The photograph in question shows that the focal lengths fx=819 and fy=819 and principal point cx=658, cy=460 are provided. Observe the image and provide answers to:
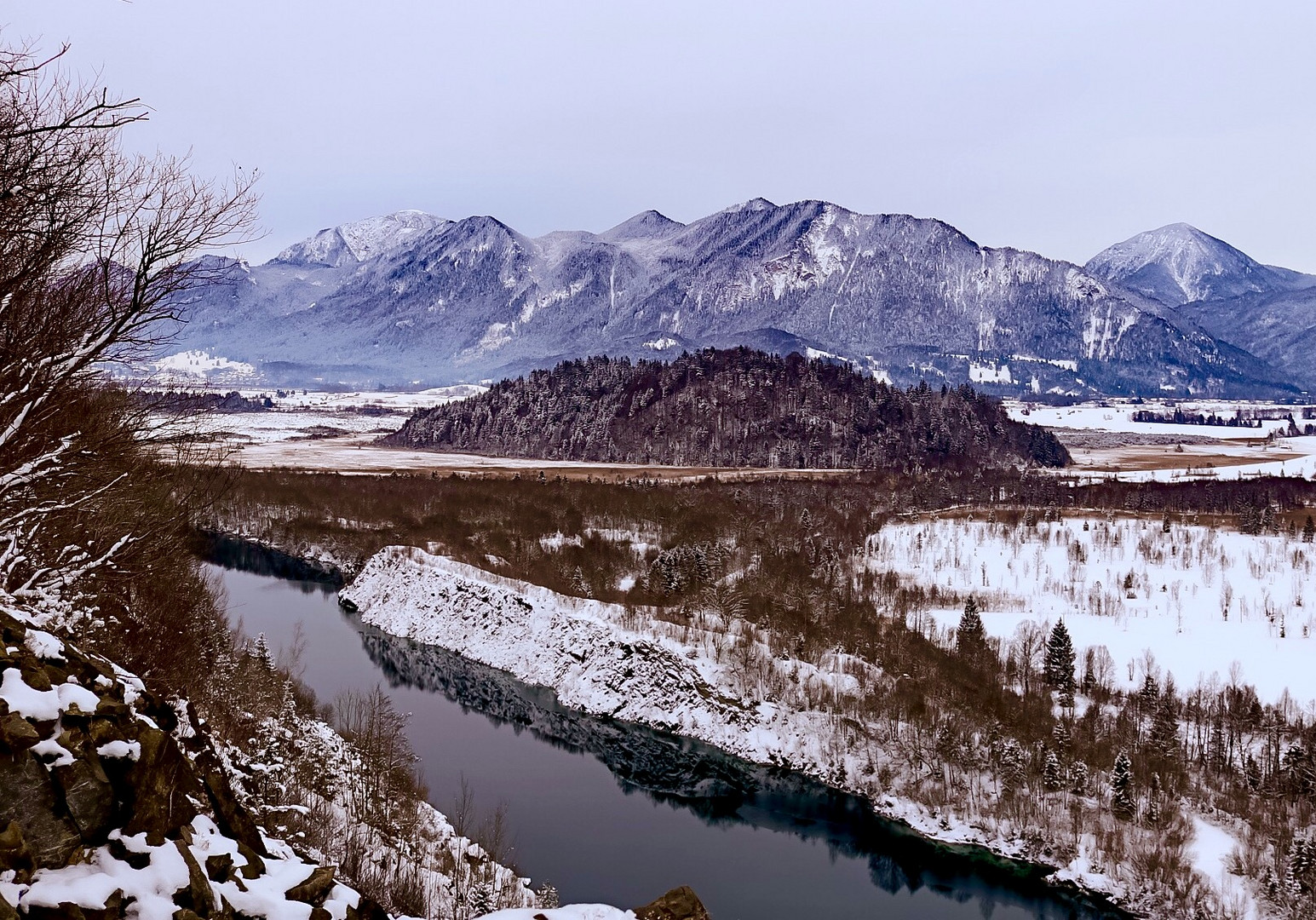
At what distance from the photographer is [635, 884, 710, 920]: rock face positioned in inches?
632

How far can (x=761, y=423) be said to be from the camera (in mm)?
172500

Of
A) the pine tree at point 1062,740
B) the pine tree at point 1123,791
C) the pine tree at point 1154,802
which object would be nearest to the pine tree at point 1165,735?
the pine tree at point 1154,802

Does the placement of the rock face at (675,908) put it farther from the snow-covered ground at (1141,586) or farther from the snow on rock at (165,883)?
the snow-covered ground at (1141,586)

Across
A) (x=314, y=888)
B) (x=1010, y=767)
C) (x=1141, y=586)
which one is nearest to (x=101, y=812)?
(x=314, y=888)

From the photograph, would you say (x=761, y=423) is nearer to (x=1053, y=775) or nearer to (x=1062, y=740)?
(x=1062, y=740)

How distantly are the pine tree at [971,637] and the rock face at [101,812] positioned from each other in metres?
45.2

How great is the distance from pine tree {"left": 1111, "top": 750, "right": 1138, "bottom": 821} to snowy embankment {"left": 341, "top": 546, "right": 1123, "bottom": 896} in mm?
3074

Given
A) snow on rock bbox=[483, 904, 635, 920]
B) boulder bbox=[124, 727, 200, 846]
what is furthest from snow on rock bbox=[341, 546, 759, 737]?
boulder bbox=[124, 727, 200, 846]

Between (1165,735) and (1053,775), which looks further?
(1165,735)

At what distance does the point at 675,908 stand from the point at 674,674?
34.0 meters

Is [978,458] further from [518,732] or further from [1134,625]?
[518,732]

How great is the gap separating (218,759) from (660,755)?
3308 cm

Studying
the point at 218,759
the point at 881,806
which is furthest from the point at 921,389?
the point at 218,759

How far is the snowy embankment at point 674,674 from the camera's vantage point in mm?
40594
